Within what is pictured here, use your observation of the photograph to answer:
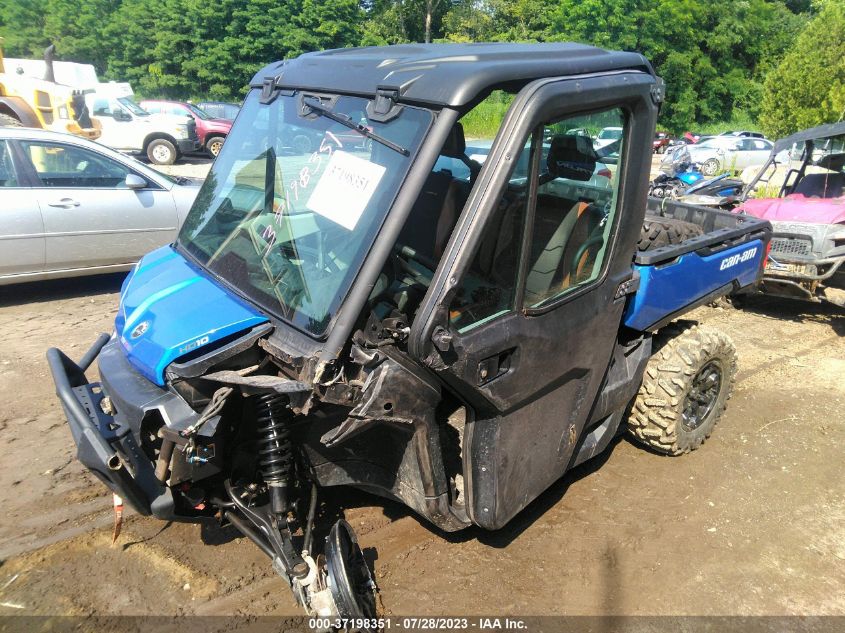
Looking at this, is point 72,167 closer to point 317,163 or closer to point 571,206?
point 317,163

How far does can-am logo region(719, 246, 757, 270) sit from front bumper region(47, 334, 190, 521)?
3.50m

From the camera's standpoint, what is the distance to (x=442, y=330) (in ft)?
8.14

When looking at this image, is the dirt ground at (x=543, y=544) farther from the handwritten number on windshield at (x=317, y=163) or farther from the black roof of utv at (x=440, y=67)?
the black roof of utv at (x=440, y=67)

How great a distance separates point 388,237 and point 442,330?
1.35 feet

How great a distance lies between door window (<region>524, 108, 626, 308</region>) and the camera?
2840 mm

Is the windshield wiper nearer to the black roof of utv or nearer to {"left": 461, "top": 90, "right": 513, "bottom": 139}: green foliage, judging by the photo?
the black roof of utv

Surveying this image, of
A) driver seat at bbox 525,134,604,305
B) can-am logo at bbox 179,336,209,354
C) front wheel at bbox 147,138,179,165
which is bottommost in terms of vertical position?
front wheel at bbox 147,138,179,165

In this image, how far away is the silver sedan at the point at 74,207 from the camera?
21.7 feet

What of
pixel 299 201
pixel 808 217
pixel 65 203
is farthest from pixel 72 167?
pixel 808 217

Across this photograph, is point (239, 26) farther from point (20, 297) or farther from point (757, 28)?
point (20, 297)

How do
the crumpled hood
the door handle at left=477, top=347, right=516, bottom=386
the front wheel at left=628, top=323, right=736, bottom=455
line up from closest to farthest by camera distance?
the door handle at left=477, top=347, right=516, bottom=386 < the front wheel at left=628, top=323, right=736, bottom=455 < the crumpled hood

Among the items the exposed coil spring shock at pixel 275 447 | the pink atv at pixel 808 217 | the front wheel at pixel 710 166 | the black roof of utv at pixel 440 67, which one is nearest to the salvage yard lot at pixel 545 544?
the exposed coil spring shock at pixel 275 447

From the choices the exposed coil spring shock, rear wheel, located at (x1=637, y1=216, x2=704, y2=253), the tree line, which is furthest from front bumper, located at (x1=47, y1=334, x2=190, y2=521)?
the tree line

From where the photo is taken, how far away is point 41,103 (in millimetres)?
14992
